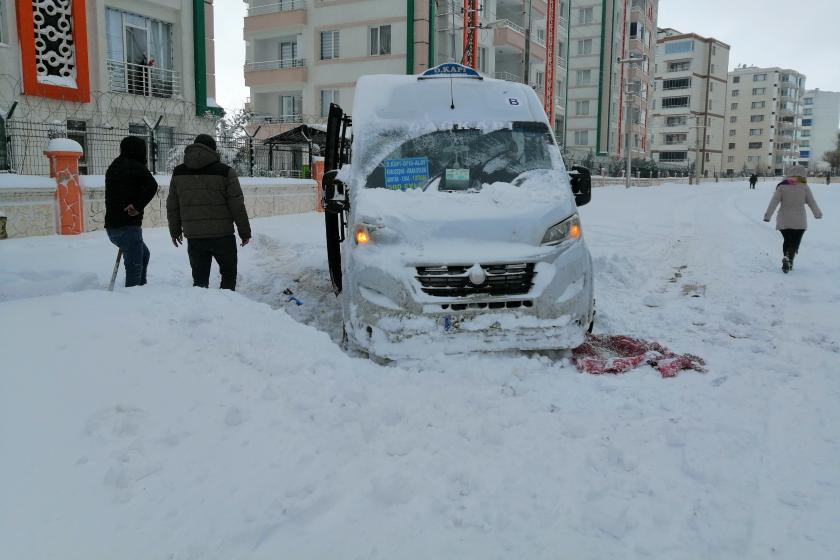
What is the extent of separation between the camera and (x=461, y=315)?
16.2ft

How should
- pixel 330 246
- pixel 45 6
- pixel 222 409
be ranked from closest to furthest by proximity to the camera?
pixel 222 409, pixel 330 246, pixel 45 6

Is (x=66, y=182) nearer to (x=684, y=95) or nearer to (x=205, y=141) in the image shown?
(x=205, y=141)

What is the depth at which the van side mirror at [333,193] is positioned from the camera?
599 cm

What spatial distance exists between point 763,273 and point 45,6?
16.6 metres

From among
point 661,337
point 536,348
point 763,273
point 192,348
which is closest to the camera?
point 192,348

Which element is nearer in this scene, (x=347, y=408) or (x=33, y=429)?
(x=33, y=429)

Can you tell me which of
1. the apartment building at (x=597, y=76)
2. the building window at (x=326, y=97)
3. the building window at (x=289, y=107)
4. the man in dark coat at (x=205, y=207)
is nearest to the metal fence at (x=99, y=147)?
the man in dark coat at (x=205, y=207)

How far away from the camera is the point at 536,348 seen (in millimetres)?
5074

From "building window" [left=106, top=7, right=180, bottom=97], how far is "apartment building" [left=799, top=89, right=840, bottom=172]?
147m

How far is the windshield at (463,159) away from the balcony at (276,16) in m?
31.0

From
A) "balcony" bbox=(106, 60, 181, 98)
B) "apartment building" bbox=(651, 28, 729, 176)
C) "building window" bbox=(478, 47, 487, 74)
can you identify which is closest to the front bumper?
"balcony" bbox=(106, 60, 181, 98)

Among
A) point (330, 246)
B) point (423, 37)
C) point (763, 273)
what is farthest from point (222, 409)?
point (423, 37)

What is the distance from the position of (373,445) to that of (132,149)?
466 centimetres

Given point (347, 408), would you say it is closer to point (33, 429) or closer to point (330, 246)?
point (33, 429)
